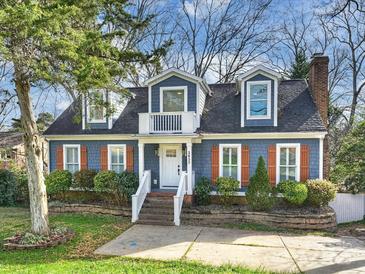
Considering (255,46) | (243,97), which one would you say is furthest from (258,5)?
(243,97)

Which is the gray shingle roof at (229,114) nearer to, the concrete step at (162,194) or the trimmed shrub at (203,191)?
the trimmed shrub at (203,191)

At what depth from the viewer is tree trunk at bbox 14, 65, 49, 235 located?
26.7 feet

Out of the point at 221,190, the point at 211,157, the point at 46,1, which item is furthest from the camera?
the point at 211,157

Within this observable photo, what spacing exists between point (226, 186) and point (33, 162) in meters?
7.13

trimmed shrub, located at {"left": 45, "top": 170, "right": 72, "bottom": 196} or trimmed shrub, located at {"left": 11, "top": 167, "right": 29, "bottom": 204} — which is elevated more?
trimmed shrub, located at {"left": 45, "top": 170, "right": 72, "bottom": 196}

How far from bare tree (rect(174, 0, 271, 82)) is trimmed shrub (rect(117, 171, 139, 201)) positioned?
46.2 feet

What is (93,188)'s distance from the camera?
523 inches

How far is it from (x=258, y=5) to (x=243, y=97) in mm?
13247

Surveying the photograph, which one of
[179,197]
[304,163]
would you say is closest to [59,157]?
[179,197]

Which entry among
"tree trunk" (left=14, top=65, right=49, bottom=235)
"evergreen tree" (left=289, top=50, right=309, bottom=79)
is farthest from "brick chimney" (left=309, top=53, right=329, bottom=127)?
"tree trunk" (left=14, top=65, right=49, bottom=235)

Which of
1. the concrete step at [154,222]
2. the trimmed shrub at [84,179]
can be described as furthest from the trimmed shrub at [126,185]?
the concrete step at [154,222]

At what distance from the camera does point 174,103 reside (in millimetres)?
13320

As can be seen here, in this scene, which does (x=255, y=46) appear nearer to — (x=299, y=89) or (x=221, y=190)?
(x=299, y=89)

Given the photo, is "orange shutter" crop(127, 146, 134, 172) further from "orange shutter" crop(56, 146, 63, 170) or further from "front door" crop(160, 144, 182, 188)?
"orange shutter" crop(56, 146, 63, 170)
